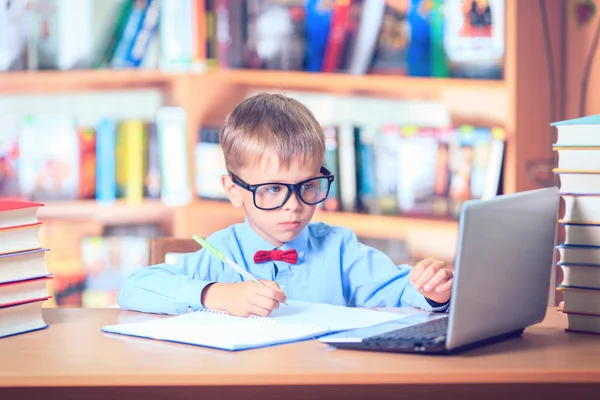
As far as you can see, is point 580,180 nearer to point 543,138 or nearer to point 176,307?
point 176,307

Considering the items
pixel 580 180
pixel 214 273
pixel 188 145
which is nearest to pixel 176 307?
pixel 214 273

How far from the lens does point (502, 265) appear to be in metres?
1.24

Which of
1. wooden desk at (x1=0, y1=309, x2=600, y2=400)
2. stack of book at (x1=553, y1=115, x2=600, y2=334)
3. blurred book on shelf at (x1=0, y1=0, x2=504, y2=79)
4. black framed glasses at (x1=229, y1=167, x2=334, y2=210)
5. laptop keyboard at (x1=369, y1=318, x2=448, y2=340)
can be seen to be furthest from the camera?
blurred book on shelf at (x1=0, y1=0, x2=504, y2=79)

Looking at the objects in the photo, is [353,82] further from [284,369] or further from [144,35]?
[284,369]

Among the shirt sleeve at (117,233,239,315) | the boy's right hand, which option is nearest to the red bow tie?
the shirt sleeve at (117,233,239,315)

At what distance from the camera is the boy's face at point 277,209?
1.67 meters

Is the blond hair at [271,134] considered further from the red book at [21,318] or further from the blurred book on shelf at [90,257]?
the blurred book on shelf at [90,257]

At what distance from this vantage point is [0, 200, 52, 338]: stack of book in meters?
1.38

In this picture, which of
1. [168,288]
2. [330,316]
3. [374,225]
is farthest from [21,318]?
[374,225]

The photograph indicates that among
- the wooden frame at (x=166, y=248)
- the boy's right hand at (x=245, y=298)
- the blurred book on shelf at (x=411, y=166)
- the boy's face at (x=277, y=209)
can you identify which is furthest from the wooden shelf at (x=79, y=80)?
the boy's right hand at (x=245, y=298)

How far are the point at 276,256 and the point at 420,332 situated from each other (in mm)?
506

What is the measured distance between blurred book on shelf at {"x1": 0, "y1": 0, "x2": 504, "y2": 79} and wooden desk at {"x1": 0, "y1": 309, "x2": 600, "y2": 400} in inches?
71.0

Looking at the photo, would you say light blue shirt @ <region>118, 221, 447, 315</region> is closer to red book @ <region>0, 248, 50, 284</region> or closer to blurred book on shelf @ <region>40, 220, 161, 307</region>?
red book @ <region>0, 248, 50, 284</region>

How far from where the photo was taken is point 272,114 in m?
1.84
